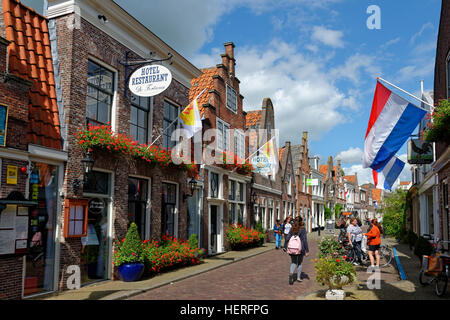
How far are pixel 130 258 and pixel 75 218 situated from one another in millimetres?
2071

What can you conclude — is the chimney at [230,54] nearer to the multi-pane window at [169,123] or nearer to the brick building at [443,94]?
the multi-pane window at [169,123]

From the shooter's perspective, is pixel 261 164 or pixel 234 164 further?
pixel 261 164

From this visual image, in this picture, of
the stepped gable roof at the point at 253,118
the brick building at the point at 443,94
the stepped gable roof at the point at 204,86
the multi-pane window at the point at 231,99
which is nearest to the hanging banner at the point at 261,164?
the multi-pane window at the point at 231,99

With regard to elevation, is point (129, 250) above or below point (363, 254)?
above

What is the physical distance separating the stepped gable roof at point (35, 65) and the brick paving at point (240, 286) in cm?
441

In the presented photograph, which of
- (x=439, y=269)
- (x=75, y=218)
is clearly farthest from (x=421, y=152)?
(x=75, y=218)

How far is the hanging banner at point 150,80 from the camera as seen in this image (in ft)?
35.1

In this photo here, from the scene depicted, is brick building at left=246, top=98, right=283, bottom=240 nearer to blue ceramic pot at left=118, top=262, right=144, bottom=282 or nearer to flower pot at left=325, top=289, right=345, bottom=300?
blue ceramic pot at left=118, top=262, right=144, bottom=282

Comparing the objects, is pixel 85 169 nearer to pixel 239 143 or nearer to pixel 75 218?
pixel 75 218

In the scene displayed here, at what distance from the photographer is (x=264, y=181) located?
26828 millimetres

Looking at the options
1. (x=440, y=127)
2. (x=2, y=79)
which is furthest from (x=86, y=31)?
(x=440, y=127)

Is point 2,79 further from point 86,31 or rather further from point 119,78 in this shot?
point 119,78

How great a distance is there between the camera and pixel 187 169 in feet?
48.0
